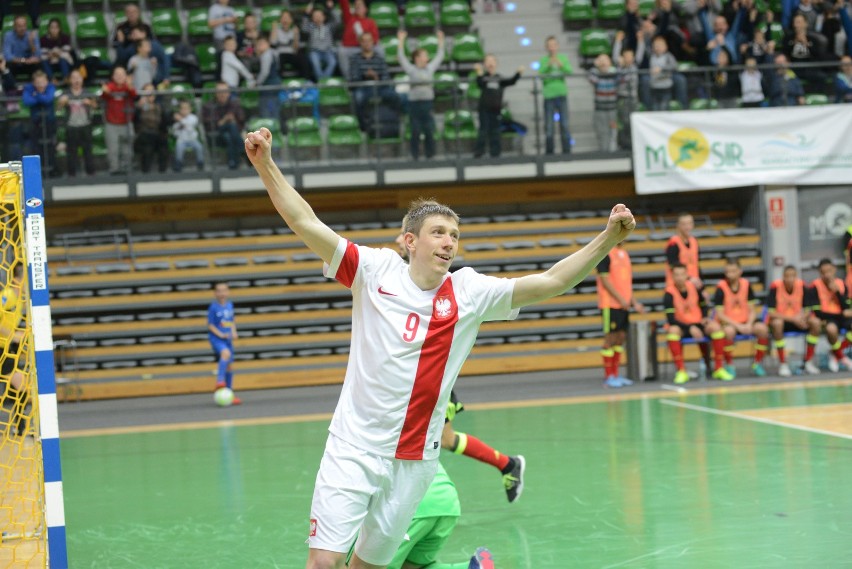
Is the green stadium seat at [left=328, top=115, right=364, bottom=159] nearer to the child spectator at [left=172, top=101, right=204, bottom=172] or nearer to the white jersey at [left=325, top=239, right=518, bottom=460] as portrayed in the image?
the child spectator at [left=172, top=101, right=204, bottom=172]

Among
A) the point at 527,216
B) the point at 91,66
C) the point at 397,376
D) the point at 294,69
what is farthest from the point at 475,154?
the point at 397,376

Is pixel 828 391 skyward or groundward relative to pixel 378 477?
groundward

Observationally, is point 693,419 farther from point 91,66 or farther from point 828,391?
point 91,66

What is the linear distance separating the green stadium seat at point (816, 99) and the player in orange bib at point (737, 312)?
16.3 ft

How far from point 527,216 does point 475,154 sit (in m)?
1.90

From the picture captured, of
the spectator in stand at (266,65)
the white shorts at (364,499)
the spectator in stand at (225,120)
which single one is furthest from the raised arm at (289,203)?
the spectator in stand at (266,65)

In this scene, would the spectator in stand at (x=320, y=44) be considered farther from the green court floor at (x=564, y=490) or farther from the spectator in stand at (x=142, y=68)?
the green court floor at (x=564, y=490)

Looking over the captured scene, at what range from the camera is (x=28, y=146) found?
1695 cm

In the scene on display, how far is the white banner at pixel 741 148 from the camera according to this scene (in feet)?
60.4

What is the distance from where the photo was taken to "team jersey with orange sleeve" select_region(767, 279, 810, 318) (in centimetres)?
1570

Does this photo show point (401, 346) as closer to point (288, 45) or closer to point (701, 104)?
point (701, 104)

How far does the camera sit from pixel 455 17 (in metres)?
21.4

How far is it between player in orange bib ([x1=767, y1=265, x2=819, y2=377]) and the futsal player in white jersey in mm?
11896

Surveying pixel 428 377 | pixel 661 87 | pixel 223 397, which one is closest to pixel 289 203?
pixel 428 377
